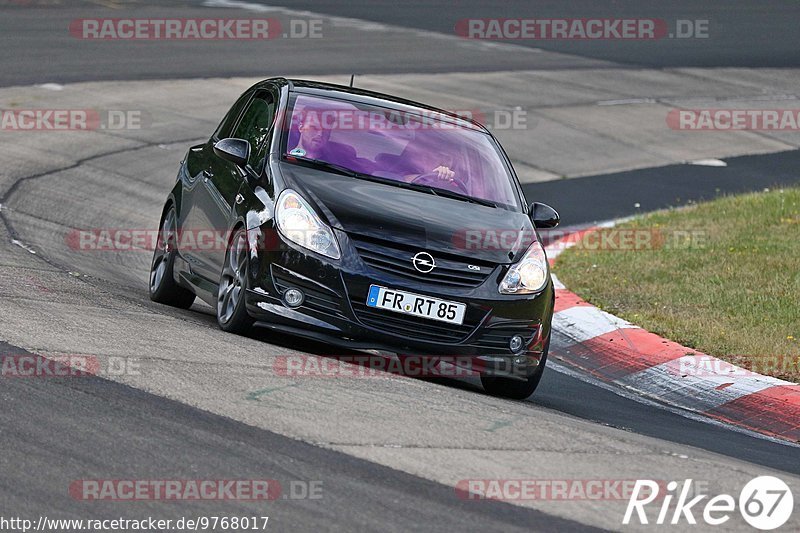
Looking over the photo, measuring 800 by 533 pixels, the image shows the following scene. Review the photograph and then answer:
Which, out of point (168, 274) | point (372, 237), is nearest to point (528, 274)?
point (372, 237)

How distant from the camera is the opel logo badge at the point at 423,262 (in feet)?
26.1

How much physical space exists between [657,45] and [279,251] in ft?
74.2

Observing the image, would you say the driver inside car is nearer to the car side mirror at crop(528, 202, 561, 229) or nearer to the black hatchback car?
the black hatchback car

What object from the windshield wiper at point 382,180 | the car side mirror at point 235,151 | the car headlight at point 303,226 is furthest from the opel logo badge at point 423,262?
the car side mirror at point 235,151

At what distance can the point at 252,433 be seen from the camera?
6215mm

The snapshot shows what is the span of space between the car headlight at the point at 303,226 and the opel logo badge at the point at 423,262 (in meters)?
0.43

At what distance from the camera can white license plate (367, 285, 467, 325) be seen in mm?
7922

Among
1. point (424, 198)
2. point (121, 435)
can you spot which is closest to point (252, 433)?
point (121, 435)

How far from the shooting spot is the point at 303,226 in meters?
8.08

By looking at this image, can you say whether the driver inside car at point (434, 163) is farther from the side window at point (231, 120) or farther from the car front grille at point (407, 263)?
the side window at point (231, 120)

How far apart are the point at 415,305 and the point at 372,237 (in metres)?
0.45

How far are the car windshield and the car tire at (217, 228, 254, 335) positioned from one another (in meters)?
0.70

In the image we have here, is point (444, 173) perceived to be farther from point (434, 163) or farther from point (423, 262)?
point (423, 262)

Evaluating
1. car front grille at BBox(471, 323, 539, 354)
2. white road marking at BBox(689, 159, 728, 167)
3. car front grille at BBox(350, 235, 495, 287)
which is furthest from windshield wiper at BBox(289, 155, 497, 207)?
white road marking at BBox(689, 159, 728, 167)
